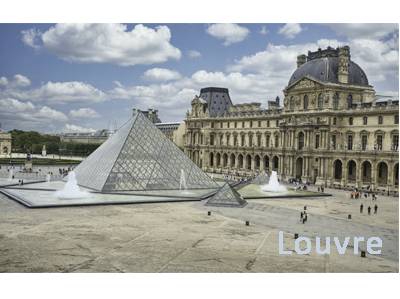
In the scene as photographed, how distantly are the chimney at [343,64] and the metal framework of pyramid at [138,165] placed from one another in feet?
75.2

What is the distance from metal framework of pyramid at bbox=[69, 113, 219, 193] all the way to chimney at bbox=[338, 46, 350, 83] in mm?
22910

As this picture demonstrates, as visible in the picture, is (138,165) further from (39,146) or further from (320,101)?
(39,146)

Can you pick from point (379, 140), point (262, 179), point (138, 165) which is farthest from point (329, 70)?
point (138, 165)

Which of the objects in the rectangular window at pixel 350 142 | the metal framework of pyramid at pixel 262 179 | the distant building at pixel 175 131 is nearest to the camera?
the metal framework of pyramid at pixel 262 179

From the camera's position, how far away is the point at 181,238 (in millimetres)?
21750

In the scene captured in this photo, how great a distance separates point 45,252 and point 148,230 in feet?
21.1

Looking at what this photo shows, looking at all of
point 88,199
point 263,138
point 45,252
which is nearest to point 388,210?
point 88,199

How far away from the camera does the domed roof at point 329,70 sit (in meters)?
55.2

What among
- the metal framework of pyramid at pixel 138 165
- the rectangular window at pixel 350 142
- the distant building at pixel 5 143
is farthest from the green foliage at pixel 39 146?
the rectangular window at pixel 350 142

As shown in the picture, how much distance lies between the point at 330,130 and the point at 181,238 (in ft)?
122

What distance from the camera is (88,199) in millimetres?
33844

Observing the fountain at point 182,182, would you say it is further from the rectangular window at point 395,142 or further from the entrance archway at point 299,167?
the rectangular window at point 395,142

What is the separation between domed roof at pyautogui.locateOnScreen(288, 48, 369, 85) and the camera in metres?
55.2

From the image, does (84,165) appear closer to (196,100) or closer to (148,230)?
(148,230)
